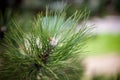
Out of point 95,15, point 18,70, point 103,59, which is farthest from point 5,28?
point 103,59

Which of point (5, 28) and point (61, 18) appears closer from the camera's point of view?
point (61, 18)

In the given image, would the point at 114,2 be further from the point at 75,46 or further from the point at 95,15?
the point at 75,46

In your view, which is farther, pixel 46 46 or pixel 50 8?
pixel 50 8

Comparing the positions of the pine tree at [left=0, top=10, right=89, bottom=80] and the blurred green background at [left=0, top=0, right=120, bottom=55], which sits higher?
the blurred green background at [left=0, top=0, right=120, bottom=55]

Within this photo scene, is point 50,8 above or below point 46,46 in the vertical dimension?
above

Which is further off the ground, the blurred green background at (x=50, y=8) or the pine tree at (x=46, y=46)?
the blurred green background at (x=50, y=8)

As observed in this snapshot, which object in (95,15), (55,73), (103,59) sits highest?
Answer: (103,59)

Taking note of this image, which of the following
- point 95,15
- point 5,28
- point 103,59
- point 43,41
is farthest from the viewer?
point 103,59

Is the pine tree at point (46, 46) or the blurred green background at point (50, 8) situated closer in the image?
the pine tree at point (46, 46)

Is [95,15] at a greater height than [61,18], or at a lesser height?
greater

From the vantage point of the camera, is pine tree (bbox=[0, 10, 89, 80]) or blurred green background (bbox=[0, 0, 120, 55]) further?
blurred green background (bbox=[0, 0, 120, 55])

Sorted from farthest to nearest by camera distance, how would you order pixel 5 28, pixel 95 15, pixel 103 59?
pixel 103 59
pixel 95 15
pixel 5 28
